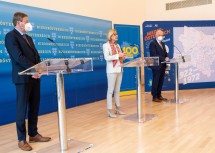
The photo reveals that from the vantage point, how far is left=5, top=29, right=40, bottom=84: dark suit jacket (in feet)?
8.93

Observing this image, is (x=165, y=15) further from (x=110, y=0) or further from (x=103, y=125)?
(x=103, y=125)

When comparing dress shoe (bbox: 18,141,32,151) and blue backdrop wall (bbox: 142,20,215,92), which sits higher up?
blue backdrop wall (bbox: 142,20,215,92)

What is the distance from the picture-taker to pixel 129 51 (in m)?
6.55

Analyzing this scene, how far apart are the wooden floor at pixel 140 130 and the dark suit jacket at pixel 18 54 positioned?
34.4 inches

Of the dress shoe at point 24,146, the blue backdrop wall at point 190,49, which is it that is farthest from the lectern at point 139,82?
the blue backdrop wall at point 190,49

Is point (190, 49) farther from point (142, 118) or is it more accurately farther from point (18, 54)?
point (18, 54)

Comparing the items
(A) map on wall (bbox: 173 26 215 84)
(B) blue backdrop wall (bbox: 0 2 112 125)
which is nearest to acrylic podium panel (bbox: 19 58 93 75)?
(B) blue backdrop wall (bbox: 0 2 112 125)

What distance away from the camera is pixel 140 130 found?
3455mm

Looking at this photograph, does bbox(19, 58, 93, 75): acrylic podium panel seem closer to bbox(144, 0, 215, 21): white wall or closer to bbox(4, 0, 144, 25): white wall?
bbox(4, 0, 144, 25): white wall

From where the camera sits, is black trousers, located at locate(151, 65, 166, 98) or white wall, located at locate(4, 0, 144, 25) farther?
black trousers, located at locate(151, 65, 166, 98)

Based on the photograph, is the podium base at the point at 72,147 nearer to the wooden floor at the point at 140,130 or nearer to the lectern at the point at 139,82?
the wooden floor at the point at 140,130

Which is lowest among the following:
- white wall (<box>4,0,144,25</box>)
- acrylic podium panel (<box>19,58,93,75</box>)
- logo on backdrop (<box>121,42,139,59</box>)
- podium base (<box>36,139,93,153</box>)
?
podium base (<box>36,139,93,153</box>)

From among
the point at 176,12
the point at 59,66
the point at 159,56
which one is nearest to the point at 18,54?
the point at 59,66

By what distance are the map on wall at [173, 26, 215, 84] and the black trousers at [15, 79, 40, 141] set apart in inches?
183
